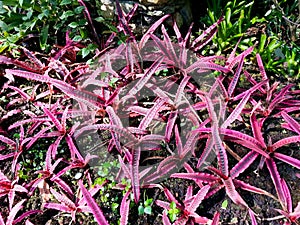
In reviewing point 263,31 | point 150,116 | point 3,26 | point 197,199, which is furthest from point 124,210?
point 263,31

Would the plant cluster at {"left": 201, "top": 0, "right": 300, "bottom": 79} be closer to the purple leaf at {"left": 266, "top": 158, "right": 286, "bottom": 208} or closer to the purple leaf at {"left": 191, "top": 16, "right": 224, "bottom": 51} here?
the purple leaf at {"left": 191, "top": 16, "right": 224, "bottom": 51}

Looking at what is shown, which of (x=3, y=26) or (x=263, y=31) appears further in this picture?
(x=263, y=31)

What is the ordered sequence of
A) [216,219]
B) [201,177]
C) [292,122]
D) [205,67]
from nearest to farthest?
[216,219]
[201,177]
[292,122]
[205,67]

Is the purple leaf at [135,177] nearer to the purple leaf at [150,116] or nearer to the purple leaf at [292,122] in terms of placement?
the purple leaf at [150,116]

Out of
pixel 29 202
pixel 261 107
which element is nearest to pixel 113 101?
pixel 29 202

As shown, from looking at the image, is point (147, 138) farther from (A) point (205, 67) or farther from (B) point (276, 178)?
(B) point (276, 178)

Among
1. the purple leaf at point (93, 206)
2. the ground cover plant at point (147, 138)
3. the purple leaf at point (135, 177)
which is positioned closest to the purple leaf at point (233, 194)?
the ground cover plant at point (147, 138)

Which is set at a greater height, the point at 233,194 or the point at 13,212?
the point at 13,212

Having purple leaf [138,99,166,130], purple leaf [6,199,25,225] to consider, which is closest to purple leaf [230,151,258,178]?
purple leaf [138,99,166,130]
